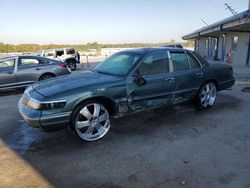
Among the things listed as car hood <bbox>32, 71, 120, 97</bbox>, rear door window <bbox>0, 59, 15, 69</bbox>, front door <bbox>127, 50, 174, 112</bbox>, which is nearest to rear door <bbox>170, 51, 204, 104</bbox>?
front door <bbox>127, 50, 174, 112</bbox>

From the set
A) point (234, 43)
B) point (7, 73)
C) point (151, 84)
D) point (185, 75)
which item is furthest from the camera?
point (234, 43)

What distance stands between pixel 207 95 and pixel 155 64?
192cm

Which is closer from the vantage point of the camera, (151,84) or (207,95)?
(151,84)

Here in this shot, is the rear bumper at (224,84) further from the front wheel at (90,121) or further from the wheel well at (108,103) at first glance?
the front wheel at (90,121)

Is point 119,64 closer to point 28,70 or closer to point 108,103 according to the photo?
point 108,103

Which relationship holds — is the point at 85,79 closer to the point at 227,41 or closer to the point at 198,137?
the point at 198,137

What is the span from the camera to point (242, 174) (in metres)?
3.12

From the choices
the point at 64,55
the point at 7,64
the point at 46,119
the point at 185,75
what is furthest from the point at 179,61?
the point at 64,55

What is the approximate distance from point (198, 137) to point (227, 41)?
1880cm

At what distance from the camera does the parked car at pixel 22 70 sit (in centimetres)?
843

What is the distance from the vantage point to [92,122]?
13.9 ft

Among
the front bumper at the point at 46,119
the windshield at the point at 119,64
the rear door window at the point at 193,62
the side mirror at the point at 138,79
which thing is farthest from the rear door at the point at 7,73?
the rear door window at the point at 193,62

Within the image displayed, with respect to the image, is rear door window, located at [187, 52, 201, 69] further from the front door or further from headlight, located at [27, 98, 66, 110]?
headlight, located at [27, 98, 66, 110]

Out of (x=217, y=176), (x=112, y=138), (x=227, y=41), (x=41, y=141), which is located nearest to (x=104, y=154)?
(x=112, y=138)
